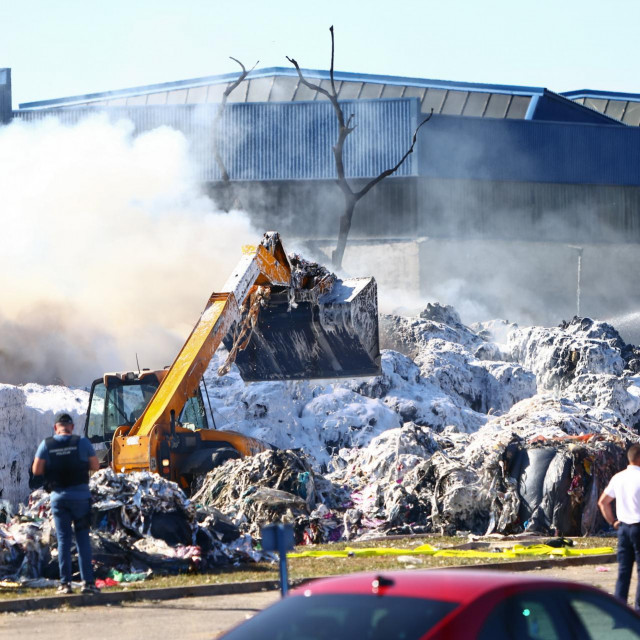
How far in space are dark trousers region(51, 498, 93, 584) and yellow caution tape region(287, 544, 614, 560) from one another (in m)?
3.96

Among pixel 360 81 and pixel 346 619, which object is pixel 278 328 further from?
pixel 360 81

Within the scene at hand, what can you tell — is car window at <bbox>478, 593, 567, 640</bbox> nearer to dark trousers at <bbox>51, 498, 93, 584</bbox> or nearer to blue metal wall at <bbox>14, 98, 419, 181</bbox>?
dark trousers at <bbox>51, 498, 93, 584</bbox>

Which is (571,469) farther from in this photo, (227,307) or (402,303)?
(402,303)

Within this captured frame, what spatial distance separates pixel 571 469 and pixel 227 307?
557cm

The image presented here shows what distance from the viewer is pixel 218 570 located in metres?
13.3

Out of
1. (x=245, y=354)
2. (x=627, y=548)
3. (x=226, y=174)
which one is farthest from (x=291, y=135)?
(x=627, y=548)

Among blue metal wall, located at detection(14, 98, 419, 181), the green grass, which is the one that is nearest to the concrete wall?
blue metal wall, located at detection(14, 98, 419, 181)

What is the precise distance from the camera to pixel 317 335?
2102cm

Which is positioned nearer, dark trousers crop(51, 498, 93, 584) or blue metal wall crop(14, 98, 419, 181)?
dark trousers crop(51, 498, 93, 584)

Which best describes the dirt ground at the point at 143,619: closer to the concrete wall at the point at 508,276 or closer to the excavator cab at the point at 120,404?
the excavator cab at the point at 120,404

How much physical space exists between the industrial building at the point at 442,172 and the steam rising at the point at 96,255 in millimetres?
7969

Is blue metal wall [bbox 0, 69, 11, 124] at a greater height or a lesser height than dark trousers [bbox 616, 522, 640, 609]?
greater

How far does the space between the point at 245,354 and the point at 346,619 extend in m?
16.7

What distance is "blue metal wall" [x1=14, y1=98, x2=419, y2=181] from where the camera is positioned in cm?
4659
